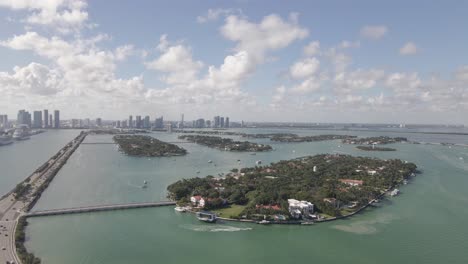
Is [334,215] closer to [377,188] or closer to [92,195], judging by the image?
[377,188]

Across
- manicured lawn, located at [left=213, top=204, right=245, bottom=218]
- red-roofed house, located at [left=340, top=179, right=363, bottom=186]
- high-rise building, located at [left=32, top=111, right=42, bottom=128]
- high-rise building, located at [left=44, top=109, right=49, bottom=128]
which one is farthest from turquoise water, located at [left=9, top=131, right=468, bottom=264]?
high-rise building, located at [left=32, top=111, right=42, bottom=128]

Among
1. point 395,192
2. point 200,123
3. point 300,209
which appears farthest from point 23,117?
point 395,192

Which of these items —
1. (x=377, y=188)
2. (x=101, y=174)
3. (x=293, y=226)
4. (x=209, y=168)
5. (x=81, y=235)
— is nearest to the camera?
(x=81, y=235)

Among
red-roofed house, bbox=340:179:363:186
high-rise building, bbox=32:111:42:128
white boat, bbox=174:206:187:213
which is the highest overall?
high-rise building, bbox=32:111:42:128

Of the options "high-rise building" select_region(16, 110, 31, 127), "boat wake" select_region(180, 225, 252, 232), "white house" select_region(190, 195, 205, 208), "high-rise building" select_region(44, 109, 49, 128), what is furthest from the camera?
"high-rise building" select_region(44, 109, 49, 128)

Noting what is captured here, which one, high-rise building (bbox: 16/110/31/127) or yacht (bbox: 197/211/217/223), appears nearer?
yacht (bbox: 197/211/217/223)

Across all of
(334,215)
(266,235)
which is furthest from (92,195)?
(334,215)

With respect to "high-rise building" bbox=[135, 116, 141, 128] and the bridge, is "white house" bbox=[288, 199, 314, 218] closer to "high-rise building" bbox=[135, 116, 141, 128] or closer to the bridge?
the bridge
